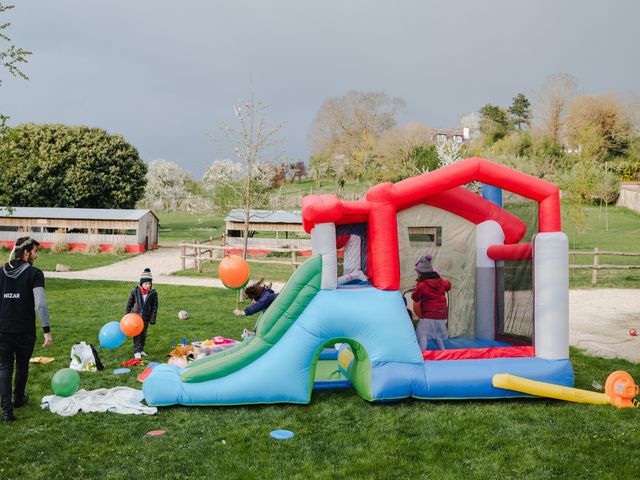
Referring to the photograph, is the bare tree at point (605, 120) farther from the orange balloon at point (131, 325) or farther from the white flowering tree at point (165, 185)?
the orange balloon at point (131, 325)

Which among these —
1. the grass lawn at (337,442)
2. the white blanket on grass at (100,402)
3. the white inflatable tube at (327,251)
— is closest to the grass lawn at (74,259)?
the white blanket on grass at (100,402)

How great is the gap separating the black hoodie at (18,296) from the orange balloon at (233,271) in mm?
3330

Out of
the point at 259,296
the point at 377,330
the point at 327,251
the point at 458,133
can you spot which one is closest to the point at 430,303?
the point at 377,330

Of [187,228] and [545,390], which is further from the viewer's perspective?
[187,228]

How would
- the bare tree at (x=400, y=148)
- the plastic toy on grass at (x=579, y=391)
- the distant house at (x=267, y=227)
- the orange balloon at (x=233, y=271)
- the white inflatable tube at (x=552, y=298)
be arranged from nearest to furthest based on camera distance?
the plastic toy on grass at (x=579, y=391), the white inflatable tube at (x=552, y=298), the orange balloon at (x=233, y=271), the distant house at (x=267, y=227), the bare tree at (x=400, y=148)

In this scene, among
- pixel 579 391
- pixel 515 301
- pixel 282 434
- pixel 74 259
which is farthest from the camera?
pixel 74 259

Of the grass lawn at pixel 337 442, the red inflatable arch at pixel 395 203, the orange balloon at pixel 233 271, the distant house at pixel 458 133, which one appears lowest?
the grass lawn at pixel 337 442

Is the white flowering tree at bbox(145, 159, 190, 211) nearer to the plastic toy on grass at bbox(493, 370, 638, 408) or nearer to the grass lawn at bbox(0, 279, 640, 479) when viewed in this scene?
the grass lawn at bbox(0, 279, 640, 479)

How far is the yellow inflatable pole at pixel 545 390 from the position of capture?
7.80m

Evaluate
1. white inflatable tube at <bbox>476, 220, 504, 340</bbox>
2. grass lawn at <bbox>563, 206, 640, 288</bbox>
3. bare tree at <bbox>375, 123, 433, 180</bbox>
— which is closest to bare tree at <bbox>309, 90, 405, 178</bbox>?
bare tree at <bbox>375, 123, 433, 180</bbox>

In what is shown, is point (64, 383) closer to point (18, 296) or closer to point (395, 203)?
point (18, 296)

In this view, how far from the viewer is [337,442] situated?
659cm

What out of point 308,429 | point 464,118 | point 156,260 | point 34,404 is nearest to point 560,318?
point 308,429

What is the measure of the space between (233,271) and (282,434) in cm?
390
